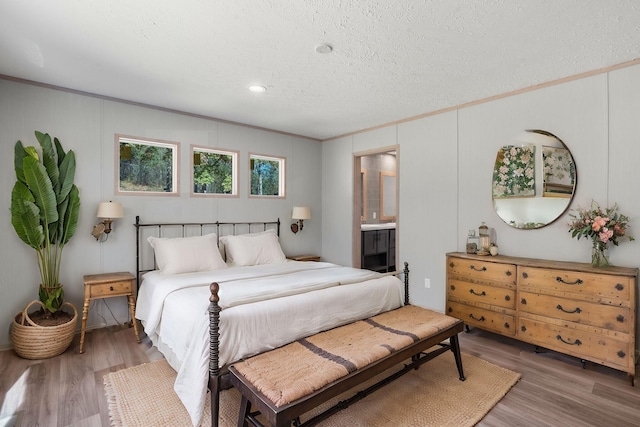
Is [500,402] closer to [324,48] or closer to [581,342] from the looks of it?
[581,342]

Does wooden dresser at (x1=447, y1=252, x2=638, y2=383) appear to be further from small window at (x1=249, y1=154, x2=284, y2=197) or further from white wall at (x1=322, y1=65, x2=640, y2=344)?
small window at (x1=249, y1=154, x2=284, y2=197)

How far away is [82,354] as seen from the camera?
3.02 meters

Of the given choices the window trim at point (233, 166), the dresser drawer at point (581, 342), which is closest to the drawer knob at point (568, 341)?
the dresser drawer at point (581, 342)

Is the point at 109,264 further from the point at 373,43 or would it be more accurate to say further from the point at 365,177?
the point at 365,177

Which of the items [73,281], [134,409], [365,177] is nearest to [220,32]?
[134,409]

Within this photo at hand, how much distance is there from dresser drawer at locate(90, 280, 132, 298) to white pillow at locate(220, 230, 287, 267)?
1188 millimetres

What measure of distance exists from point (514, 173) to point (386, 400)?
2.66 m

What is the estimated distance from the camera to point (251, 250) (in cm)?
420

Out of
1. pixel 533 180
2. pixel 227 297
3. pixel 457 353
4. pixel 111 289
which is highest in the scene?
pixel 533 180

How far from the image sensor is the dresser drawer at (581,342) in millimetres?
2512

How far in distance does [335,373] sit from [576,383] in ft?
6.96

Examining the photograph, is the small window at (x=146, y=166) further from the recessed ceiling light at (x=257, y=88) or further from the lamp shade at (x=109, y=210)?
the recessed ceiling light at (x=257, y=88)

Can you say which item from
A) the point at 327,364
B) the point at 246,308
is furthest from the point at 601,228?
the point at 246,308

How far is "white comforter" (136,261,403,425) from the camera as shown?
213cm
